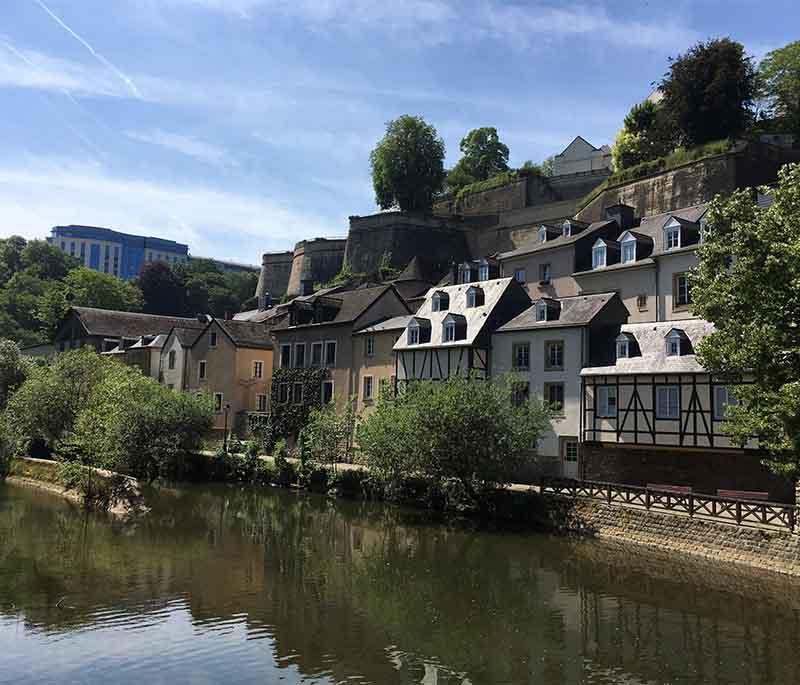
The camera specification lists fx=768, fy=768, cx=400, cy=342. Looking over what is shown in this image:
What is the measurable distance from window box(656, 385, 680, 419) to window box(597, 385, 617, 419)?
171 centimetres

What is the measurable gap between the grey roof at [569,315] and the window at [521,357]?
0.71 m

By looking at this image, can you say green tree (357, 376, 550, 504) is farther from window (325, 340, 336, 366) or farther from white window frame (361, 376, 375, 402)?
window (325, 340, 336, 366)

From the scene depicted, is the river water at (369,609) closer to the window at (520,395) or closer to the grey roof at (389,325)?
the window at (520,395)

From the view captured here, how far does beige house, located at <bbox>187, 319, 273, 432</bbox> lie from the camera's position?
4541 centimetres

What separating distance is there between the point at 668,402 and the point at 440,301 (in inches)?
A: 501

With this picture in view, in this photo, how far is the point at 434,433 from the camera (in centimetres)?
2522

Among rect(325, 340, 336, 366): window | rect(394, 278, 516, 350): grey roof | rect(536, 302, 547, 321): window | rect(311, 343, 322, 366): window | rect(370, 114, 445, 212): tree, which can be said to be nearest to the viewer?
rect(536, 302, 547, 321): window

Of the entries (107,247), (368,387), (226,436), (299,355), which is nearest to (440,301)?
(368,387)

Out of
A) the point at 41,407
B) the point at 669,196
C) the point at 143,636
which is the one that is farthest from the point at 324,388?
the point at 143,636

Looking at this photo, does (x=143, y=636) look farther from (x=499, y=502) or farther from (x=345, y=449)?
(x=345, y=449)

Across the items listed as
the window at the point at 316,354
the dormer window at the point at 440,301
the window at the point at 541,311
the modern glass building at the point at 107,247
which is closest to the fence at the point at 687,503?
the window at the point at 541,311

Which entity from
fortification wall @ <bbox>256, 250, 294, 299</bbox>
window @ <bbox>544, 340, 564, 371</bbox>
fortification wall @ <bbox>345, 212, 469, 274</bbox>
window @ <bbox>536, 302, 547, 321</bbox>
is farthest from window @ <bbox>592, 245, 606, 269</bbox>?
fortification wall @ <bbox>256, 250, 294, 299</bbox>

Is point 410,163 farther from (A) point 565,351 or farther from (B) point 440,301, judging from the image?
(A) point 565,351

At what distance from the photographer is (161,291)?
297ft
